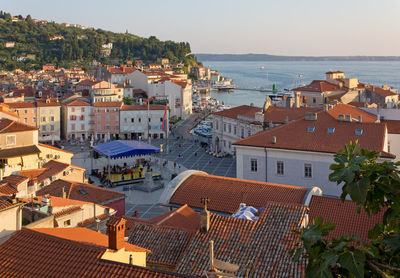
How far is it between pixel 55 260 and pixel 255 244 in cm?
398

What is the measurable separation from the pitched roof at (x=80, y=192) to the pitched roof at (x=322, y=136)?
733 centimetres

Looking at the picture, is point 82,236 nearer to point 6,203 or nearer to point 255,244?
point 6,203

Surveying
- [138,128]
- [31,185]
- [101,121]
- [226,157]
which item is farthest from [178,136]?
[31,185]

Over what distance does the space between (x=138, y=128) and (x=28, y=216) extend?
147ft

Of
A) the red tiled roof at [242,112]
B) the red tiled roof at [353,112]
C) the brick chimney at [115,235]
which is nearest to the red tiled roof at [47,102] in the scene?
the red tiled roof at [242,112]

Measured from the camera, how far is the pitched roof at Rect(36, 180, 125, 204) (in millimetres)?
19875

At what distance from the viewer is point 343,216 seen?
15.3 meters

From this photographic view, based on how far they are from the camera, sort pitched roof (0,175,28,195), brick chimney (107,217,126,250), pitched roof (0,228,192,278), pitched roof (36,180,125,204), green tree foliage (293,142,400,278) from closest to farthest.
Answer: green tree foliage (293,142,400,278), pitched roof (0,228,192,278), brick chimney (107,217,126,250), pitched roof (0,175,28,195), pitched roof (36,180,125,204)

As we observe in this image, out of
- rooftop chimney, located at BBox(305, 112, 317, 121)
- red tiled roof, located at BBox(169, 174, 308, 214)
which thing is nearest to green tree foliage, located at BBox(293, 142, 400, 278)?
red tiled roof, located at BBox(169, 174, 308, 214)

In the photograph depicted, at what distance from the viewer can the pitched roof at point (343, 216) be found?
1438cm

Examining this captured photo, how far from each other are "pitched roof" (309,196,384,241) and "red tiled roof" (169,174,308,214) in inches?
29.6

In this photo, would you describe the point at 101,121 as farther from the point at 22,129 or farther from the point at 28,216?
the point at 28,216

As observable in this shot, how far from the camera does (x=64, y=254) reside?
7.96 metres

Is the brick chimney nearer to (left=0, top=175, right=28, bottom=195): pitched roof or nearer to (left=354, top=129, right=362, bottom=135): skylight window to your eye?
(left=0, top=175, right=28, bottom=195): pitched roof
